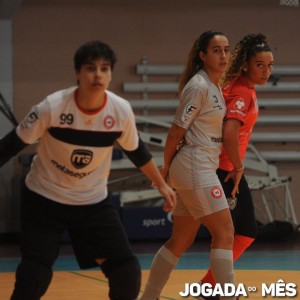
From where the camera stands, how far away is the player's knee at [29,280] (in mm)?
4402

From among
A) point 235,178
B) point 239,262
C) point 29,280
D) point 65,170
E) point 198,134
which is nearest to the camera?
point 29,280

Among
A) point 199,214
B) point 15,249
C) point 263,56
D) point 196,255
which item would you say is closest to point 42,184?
point 199,214

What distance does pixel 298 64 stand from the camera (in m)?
13.6

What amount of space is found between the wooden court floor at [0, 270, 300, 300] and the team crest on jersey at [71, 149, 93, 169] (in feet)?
7.15

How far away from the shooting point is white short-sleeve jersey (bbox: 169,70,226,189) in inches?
217

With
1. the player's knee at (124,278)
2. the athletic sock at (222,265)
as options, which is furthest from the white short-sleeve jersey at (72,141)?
the athletic sock at (222,265)

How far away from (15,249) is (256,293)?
5.83 m

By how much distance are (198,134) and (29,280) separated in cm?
170

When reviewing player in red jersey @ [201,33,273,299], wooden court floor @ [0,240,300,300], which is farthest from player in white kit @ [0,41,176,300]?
wooden court floor @ [0,240,300,300]

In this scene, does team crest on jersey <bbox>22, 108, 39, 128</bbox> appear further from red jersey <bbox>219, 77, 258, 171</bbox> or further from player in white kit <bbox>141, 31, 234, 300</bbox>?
red jersey <bbox>219, 77, 258, 171</bbox>

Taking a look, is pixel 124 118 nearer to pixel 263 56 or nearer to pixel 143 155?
pixel 143 155

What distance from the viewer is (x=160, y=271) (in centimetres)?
573

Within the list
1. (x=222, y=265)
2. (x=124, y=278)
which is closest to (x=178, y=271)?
(x=222, y=265)

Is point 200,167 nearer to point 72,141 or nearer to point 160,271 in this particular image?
point 160,271
